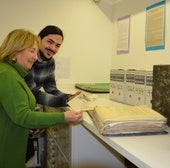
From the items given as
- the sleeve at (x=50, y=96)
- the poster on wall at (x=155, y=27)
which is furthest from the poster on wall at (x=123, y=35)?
the sleeve at (x=50, y=96)

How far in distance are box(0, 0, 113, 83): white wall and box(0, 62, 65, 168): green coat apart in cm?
113

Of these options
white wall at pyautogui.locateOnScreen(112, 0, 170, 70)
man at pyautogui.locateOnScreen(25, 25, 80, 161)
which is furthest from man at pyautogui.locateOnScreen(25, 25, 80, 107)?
white wall at pyautogui.locateOnScreen(112, 0, 170, 70)

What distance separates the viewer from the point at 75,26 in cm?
249

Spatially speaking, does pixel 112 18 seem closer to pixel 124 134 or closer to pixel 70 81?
pixel 70 81

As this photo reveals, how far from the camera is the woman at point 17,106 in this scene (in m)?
1.23

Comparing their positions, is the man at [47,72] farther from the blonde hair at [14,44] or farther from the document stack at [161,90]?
the document stack at [161,90]

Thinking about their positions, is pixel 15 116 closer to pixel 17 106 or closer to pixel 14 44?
pixel 17 106

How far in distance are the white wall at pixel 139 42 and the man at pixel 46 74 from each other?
570 mm

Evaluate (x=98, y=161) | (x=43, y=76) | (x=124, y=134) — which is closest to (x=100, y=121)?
(x=124, y=134)

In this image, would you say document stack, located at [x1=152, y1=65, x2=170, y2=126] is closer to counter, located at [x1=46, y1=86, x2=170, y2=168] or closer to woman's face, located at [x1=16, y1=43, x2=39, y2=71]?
counter, located at [x1=46, y1=86, x2=170, y2=168]

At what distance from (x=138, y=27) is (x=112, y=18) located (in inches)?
22.3

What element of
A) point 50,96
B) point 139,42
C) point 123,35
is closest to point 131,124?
point 50,96

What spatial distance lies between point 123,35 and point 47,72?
2.52 ft

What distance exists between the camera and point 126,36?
7.47 feet
